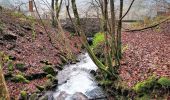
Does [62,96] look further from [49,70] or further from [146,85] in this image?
[146,85]

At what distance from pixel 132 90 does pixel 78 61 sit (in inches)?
425

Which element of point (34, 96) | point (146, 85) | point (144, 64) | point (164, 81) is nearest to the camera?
point (164, 81)

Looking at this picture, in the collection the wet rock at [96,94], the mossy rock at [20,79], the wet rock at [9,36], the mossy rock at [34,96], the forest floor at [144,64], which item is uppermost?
the wet rock at [9,36]

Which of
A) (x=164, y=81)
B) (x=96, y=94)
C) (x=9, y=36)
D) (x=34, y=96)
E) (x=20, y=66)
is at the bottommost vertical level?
(x=96, y=94)

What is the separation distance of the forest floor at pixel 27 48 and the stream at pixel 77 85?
0.98 metres

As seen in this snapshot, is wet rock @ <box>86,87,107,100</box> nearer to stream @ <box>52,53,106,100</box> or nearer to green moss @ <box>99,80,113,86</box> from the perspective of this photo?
stream @ <box>52,53,106,100</box>

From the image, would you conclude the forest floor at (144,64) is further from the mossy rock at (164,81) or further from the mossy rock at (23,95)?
the mossy rock at (23,95)

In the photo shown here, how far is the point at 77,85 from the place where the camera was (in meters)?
15.6

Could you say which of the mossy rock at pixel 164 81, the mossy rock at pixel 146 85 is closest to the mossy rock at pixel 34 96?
the mossy rock at pixel 146 85

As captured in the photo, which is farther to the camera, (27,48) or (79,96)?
(27,48)

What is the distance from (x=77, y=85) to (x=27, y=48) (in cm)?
591

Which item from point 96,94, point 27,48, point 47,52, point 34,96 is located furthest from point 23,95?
point 47,52

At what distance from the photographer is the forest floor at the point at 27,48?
593 inches

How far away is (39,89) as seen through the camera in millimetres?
14164
